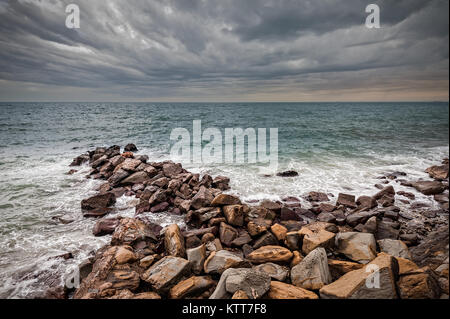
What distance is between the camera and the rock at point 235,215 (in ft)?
21.6

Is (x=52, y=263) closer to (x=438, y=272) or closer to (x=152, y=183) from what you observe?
(x=152, y=183)

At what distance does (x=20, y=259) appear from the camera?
5363 mm

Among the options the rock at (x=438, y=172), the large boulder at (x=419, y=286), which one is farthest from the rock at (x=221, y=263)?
the rock at (x=438, y=172)

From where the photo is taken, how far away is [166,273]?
416cm

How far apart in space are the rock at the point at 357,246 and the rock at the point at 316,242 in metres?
0.25

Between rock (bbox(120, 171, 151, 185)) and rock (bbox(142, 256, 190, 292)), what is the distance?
7098 millimetres

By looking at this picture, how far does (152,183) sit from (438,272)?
1036 cm

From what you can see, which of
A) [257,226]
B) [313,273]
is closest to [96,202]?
[257,226]

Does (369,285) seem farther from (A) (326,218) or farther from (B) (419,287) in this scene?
(A) (326,218)

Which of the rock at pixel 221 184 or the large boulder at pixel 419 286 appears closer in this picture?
the large boulder at pixel 419 286

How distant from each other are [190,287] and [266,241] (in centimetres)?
268

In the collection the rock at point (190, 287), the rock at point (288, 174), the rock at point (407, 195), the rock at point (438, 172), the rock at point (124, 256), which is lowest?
the rock at point (190, 287)

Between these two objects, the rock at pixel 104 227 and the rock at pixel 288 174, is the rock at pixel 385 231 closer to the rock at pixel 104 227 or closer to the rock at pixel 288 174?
the rock at pixel 288 174
